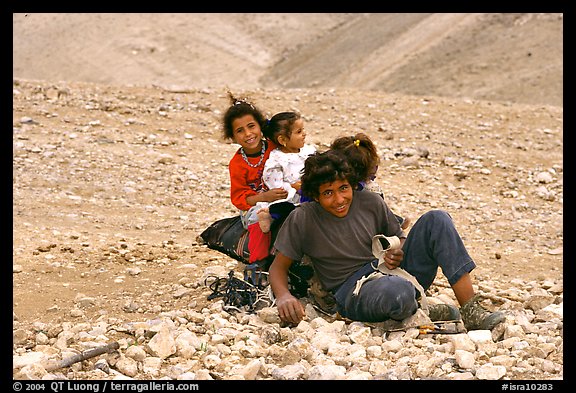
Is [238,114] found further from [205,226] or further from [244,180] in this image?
[205,226]

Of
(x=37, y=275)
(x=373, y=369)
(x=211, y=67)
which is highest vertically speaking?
(x=211, y=67)

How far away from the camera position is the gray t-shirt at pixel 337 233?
4.90 metres

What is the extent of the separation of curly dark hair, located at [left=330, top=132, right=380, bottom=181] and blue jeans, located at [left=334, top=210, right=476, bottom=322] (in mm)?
446

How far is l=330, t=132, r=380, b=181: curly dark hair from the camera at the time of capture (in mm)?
4980

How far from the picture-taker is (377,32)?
3534cm

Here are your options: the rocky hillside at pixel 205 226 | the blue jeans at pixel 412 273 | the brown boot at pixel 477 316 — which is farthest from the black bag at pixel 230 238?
the brown boot at pixel 477 316

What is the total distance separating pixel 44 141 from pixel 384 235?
7.12m

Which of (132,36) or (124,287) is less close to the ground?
(132,36)

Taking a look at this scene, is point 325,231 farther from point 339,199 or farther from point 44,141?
point 44,141

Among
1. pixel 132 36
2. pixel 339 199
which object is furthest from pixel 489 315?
pixel 132 36

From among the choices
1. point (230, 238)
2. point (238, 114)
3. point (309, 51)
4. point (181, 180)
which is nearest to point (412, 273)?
point (230, 238)

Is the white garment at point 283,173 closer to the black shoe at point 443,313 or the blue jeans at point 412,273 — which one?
the blue jeans at point 412,273

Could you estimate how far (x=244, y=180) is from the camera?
218 inches
